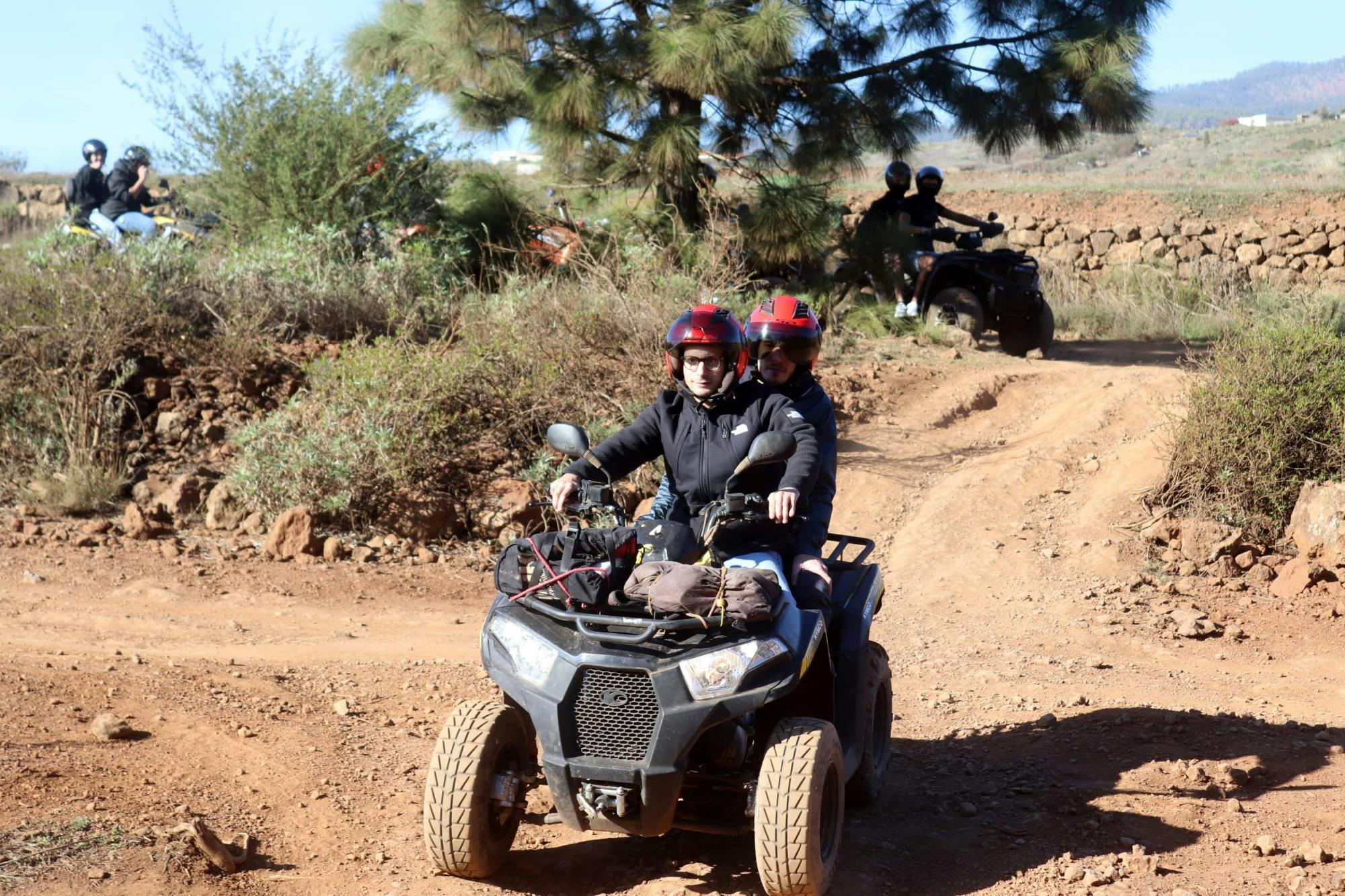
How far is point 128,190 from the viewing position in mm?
13516

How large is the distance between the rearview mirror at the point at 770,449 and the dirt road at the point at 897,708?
53.3 inches

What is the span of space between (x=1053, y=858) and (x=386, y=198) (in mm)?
10229

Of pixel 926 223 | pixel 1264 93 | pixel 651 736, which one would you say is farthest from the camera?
pixel 1264 93

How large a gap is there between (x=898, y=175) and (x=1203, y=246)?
972 cm

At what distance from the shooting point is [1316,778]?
4938 millimetres

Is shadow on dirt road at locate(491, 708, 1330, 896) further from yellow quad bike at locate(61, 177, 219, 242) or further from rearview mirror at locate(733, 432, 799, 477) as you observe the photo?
yellow quad bike at locate(61, 177, 219, 242)

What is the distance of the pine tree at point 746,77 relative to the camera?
11.4 metres

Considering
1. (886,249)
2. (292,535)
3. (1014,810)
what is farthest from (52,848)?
(886,249)

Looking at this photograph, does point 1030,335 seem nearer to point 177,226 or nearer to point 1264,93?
point 177,226

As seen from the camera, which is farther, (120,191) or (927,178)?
(927,178)

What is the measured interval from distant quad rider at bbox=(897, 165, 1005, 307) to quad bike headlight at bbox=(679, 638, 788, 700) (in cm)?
1022

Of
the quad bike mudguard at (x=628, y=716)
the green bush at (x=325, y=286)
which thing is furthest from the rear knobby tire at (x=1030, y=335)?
the quad bike mudguard at (x=628, y=716)

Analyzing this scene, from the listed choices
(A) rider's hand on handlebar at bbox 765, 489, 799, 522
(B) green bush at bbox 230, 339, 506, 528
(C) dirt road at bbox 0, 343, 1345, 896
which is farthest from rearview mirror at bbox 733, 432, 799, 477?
(B) green bush at bbox 230, 339, 506, 528

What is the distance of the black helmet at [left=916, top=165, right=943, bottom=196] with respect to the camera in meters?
13.9
